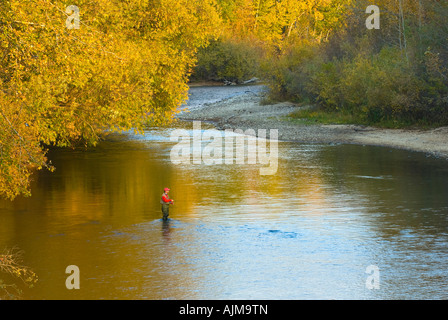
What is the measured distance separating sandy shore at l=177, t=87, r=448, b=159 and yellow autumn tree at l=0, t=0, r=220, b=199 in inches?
525

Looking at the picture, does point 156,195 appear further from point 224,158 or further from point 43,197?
point 224,158

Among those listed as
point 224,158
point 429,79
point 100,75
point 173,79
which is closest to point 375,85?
point 429,79

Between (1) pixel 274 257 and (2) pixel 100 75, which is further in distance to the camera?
(2) pixel 100 75

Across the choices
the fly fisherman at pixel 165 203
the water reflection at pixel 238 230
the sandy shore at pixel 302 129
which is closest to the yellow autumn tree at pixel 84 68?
the water reflection at pixel 238 230

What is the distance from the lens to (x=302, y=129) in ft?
150

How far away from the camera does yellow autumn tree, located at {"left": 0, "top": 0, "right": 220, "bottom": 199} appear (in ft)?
40.3

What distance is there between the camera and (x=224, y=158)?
33906mm

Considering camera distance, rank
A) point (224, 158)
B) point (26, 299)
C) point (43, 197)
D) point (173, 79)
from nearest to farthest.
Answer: point (26, 299) < point (43, 197) < point (173, 79) < point (224, 158)

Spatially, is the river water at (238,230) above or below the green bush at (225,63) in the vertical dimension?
below

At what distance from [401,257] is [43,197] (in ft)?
42.1

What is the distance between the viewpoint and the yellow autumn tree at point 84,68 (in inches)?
483

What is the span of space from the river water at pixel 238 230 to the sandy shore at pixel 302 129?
573 centimetres

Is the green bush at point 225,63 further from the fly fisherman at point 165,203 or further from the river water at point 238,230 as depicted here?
the fly fisherman at point 165,203
